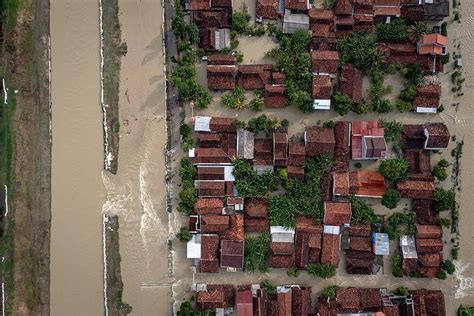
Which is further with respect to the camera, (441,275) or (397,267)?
(397,267)

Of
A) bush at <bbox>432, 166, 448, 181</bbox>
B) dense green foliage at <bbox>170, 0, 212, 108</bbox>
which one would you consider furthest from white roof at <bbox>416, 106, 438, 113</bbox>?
dense green foliage at <bbox>170, 0, 212, 108</bbox>

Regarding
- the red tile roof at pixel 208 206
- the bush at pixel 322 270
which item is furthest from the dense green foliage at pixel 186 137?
the bush at pixel 322 270

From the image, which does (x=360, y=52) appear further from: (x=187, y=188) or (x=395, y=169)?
(x=187, y=188)

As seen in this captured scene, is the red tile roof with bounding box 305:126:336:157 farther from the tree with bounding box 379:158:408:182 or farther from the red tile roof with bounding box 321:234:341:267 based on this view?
the red tile roof with bounding box 321:234:341:267

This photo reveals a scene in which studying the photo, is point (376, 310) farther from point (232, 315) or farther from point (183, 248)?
point (183, 248)

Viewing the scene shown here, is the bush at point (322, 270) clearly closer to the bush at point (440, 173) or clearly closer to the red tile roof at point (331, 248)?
the red tile roof at point (331, 248)

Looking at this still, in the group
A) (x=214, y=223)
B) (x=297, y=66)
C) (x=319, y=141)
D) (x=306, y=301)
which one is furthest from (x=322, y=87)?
(x=306, y=301)

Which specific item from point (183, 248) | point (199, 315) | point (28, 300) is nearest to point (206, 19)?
point (183, 248)
